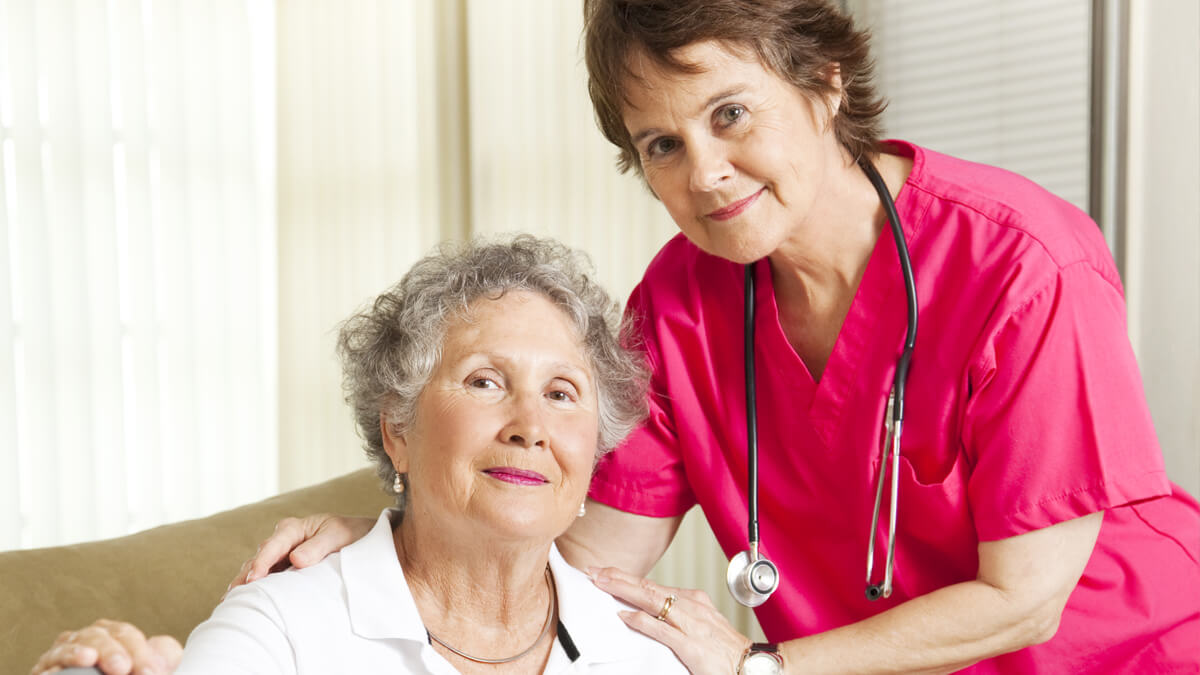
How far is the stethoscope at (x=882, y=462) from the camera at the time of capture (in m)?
1.51

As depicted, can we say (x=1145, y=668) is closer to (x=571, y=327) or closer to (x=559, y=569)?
(x=559, y=569)

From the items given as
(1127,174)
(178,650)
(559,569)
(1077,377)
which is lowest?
(559,569)

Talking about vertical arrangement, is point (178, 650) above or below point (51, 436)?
above

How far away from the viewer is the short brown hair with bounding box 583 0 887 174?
1.42 m

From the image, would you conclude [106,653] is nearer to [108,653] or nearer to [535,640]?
[108,653]

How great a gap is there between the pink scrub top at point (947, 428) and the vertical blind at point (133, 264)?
93.8 inches

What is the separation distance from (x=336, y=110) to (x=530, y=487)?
2711 millimetres

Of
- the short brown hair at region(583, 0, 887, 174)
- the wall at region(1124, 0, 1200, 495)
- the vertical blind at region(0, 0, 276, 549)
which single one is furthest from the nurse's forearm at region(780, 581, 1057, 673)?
the vertical blind at region(0, 0, 276, 549)

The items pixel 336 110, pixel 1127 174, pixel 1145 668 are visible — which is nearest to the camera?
pixel 1145 668

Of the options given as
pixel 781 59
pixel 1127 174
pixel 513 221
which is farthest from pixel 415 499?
pixel 513 221

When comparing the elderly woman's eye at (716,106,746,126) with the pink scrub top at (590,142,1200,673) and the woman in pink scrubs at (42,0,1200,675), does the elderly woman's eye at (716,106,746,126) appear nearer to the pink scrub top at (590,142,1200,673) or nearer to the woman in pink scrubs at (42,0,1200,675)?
the woman in pink scrubs at (42,0,1200,675)

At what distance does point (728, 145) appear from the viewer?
1.45 m

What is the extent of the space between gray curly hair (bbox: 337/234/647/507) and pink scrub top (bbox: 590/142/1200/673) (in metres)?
0.12

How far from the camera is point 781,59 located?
4.81 feet
